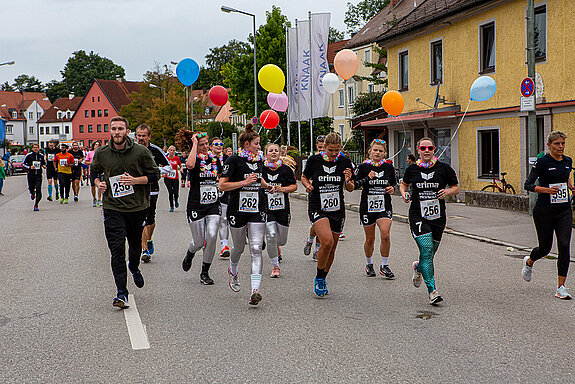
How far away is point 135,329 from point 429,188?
337 cm

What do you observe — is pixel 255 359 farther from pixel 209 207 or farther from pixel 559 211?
pixel 559 211

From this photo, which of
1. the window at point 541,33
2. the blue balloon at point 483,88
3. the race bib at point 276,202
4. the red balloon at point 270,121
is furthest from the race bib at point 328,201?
the window at point 541,33

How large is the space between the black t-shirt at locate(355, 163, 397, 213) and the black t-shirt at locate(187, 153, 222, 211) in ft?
5.95

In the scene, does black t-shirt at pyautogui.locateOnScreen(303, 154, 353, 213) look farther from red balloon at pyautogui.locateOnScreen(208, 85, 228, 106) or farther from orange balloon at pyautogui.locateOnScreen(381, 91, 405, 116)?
orange balloon at pyautogui.locateOnScreen(381, 91, 405, 116)

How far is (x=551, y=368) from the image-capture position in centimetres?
472

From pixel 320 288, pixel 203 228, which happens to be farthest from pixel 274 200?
pixel 320 288

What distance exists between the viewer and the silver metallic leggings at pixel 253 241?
6.86m

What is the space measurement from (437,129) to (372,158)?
1617 centimetres

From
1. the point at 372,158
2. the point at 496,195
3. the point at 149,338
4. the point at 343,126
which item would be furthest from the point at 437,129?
→ the point at 343,126

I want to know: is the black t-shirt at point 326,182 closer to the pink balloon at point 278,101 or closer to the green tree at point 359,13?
the pink balloon at point 278,101

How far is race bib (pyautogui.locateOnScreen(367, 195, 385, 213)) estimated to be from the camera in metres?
Answer: 8.52

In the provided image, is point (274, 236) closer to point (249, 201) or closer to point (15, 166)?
point (249, 201)

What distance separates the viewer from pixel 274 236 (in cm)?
779

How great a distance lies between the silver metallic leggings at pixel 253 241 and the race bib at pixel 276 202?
0.99 m
